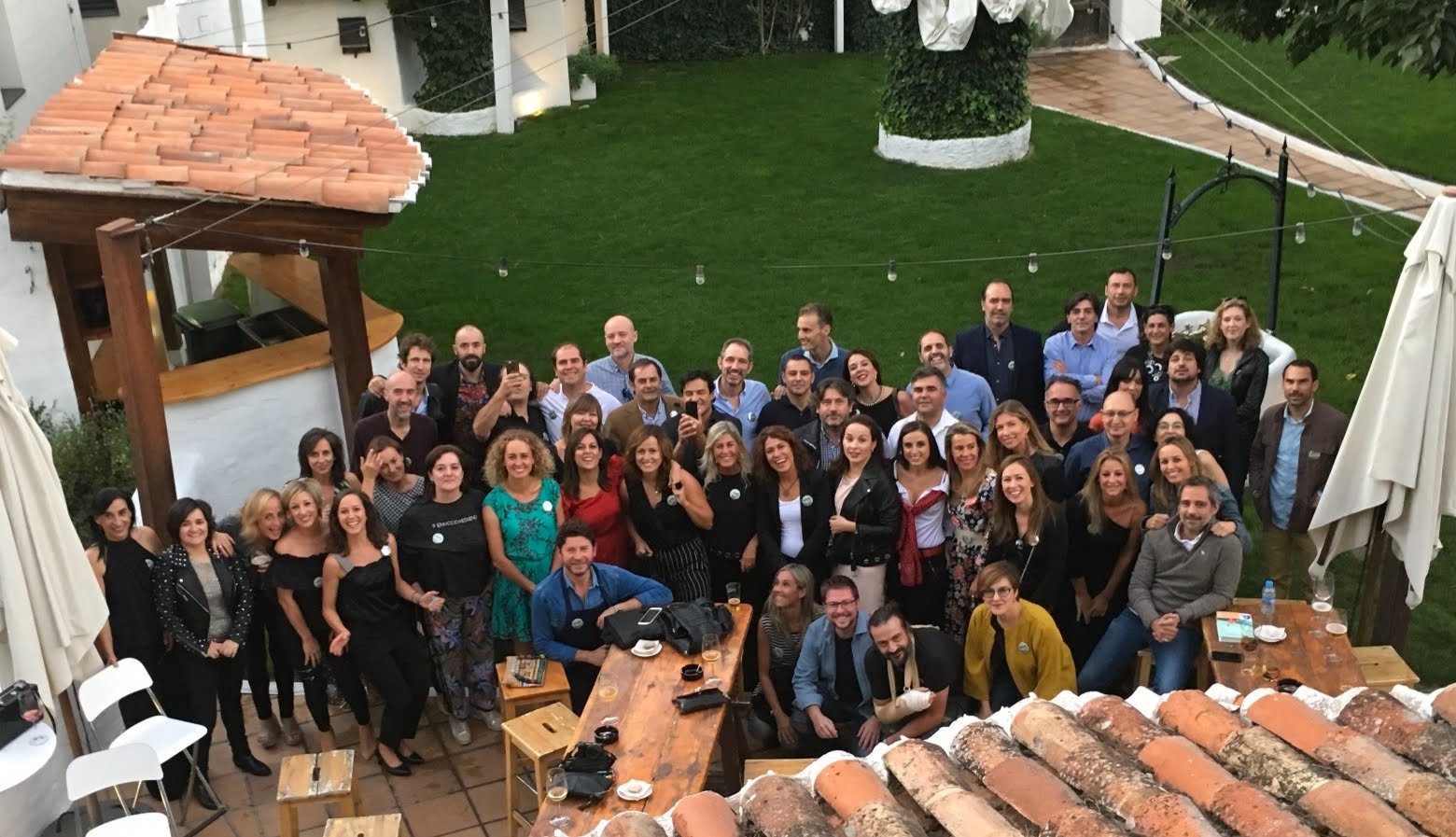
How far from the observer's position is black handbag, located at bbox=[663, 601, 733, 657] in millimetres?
6988

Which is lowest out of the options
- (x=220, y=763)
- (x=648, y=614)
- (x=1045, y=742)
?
(x=220, y=763)

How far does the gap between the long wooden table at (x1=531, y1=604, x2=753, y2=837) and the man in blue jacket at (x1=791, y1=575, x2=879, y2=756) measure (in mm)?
362

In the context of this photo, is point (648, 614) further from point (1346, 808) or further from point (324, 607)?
point (1346, 808)

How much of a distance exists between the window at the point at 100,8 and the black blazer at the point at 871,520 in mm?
12950

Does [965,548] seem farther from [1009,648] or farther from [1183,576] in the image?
[1183,576]

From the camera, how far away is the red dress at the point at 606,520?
7676mm

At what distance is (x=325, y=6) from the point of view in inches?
765

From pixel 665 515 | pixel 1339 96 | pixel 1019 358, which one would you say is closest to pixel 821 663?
pixel 665 515

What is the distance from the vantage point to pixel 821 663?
6949mm

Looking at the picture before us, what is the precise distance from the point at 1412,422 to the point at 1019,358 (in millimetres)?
2580

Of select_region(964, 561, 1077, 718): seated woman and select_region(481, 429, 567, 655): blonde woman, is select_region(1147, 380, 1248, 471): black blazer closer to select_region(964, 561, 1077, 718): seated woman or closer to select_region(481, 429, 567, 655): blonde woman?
select_region(964, 561, 1077, 718): seated woman

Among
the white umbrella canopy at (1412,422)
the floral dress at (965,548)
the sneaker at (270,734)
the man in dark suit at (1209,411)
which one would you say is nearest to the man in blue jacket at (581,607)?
the floral dress at (965,548)

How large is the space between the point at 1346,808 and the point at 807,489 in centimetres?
393

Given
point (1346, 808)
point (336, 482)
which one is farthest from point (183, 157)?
point (1346, 808)
